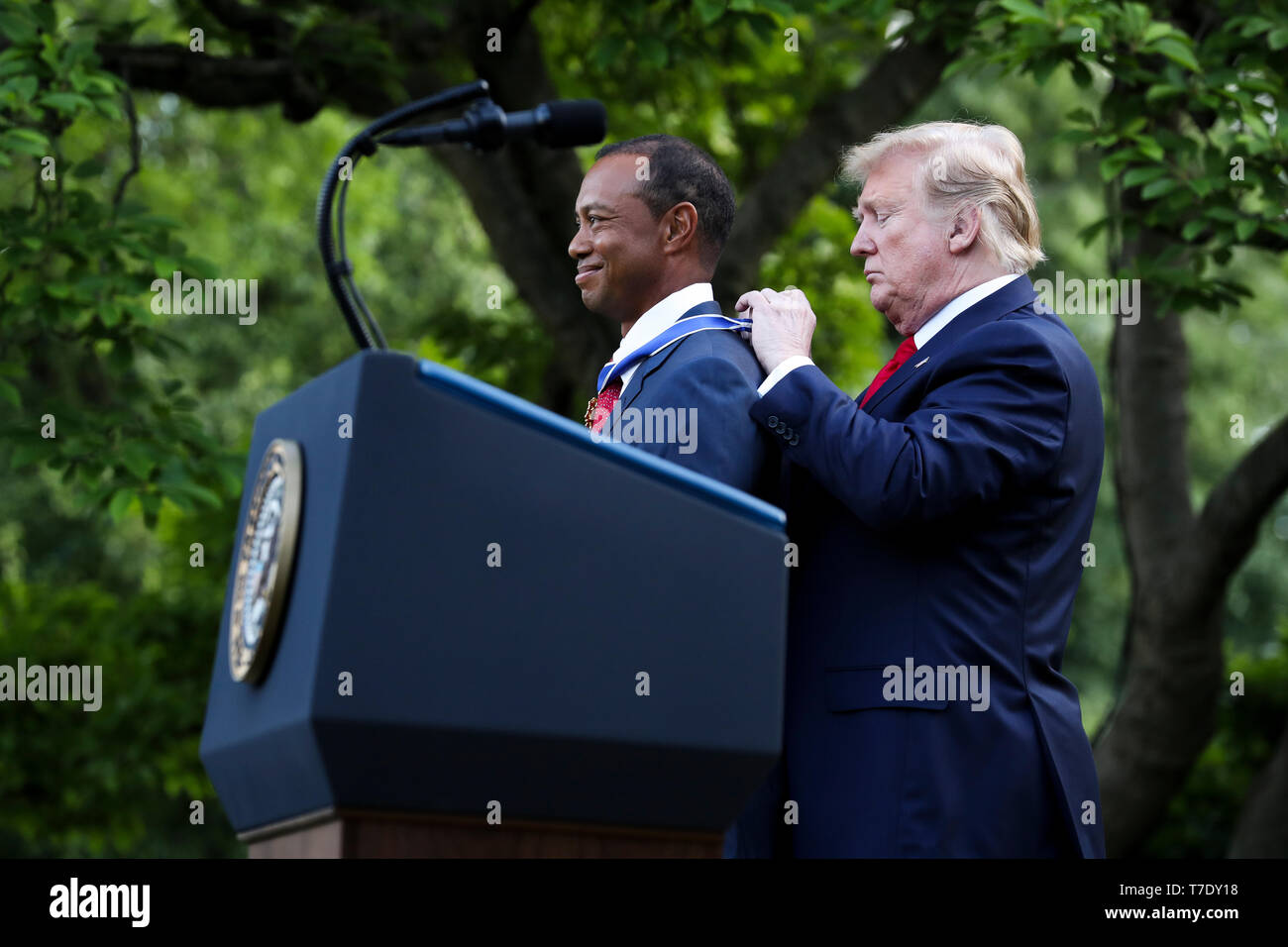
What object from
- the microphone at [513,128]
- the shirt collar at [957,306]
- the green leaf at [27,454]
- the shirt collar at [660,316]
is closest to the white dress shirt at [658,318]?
the shirt collar at [660,316]

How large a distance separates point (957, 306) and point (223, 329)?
12.9m

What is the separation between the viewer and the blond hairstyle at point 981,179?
2824 millimetres

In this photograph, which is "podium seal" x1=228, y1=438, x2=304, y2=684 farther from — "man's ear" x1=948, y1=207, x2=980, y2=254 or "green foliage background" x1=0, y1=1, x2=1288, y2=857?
"green foliage background" x1=0, y1=1, x2=1288, y2=857

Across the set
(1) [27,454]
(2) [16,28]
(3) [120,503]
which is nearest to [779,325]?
(3) [120,503]

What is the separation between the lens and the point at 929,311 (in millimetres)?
2855

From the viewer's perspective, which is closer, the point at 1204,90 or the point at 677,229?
the point at 677,229

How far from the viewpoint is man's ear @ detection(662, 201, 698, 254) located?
3012 mm

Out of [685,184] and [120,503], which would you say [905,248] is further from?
[120,503]

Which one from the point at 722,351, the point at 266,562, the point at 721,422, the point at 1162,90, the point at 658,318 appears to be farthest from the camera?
the point at 1162,90

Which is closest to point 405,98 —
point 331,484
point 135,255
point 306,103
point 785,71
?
point 306,103

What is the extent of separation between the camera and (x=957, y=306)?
2809 millimetres

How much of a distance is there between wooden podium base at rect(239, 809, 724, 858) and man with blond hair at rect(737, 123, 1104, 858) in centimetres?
66

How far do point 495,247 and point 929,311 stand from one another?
15.9 ft
